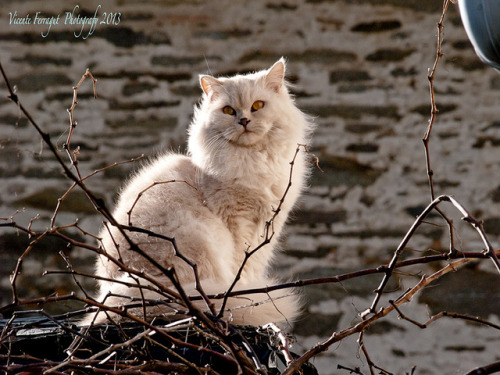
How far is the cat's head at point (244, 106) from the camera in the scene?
249 centimetres

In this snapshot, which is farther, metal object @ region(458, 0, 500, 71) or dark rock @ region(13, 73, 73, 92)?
dark rock @ region(13, 73, 73, 92)

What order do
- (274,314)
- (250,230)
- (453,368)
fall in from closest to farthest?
1. (274,314)
2. (250,230)
3. (453,368)

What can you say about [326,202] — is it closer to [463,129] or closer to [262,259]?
[463,129]

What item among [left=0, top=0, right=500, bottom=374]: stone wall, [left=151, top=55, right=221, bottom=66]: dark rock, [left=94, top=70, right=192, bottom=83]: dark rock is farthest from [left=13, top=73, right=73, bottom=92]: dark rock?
[left=151, top=55, right=221, bottom=66]: dark rock

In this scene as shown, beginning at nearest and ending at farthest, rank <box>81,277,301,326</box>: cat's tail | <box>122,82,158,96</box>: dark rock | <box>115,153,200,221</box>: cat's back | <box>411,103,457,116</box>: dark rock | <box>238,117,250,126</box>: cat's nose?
<box>81,277,301,326</box>: cat's tail < <box>115,153,200,221</box>: cat's back < <box>238,117,250,126</box>: cat's nose < <box>411,103,457,116</box>: dark rock < <box>122,82,158,96</box>: dark rock

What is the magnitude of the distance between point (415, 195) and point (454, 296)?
0.70m

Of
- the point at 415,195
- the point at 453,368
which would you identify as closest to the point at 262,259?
the point at 415,195

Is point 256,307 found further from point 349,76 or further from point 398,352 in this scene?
point 349,76

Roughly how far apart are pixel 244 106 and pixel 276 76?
0.21m

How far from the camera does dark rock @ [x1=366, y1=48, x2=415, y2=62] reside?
3.97 metres

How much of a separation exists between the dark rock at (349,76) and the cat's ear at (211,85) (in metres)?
1.58

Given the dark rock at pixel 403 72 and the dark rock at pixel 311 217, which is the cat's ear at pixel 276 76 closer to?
the dark rock at pixel 311 217

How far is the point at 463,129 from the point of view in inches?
156

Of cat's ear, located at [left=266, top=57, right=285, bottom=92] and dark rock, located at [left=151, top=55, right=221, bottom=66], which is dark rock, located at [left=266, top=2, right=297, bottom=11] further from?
cat's ear, located at [left=266, top=57, right=285, bottom=92]
